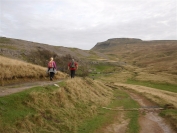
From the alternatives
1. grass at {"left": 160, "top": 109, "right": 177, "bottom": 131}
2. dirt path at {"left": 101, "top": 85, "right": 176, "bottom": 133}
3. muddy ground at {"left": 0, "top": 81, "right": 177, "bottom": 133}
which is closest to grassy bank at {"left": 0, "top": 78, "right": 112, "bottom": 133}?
muddy ground at {"left": 0, "top": 81, "right": 177, "bottom": 133}

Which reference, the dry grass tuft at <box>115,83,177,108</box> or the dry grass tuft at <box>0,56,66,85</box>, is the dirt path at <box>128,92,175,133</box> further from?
the dry grass tuft at <box>0,56,66,85</box>

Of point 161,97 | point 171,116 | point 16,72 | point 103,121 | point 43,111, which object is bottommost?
point 161,97

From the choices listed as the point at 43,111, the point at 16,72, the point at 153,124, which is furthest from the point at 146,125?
the point at 16,72

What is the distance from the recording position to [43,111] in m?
15.2

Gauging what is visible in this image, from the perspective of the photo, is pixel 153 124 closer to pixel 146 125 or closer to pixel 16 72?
pixel 146 125

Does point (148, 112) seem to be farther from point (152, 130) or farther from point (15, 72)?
point (15, 72)

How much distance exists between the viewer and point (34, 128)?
12820 mm

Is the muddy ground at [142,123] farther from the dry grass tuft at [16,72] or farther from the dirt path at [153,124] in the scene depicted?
the dry grass tuft at [16,72]

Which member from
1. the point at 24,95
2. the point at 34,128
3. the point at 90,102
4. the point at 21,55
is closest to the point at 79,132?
the point at 34,128

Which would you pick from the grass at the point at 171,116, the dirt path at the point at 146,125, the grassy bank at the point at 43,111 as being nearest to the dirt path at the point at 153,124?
the dirt path at the point at 146,125

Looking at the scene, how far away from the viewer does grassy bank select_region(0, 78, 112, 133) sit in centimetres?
1234

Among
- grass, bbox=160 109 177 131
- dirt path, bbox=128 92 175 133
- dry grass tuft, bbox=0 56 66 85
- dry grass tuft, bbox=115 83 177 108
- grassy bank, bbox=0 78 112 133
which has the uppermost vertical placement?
dry grass tuft, bbox=0 56 66 85

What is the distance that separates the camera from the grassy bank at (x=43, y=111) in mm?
12343

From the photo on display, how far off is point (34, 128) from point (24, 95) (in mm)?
3239
